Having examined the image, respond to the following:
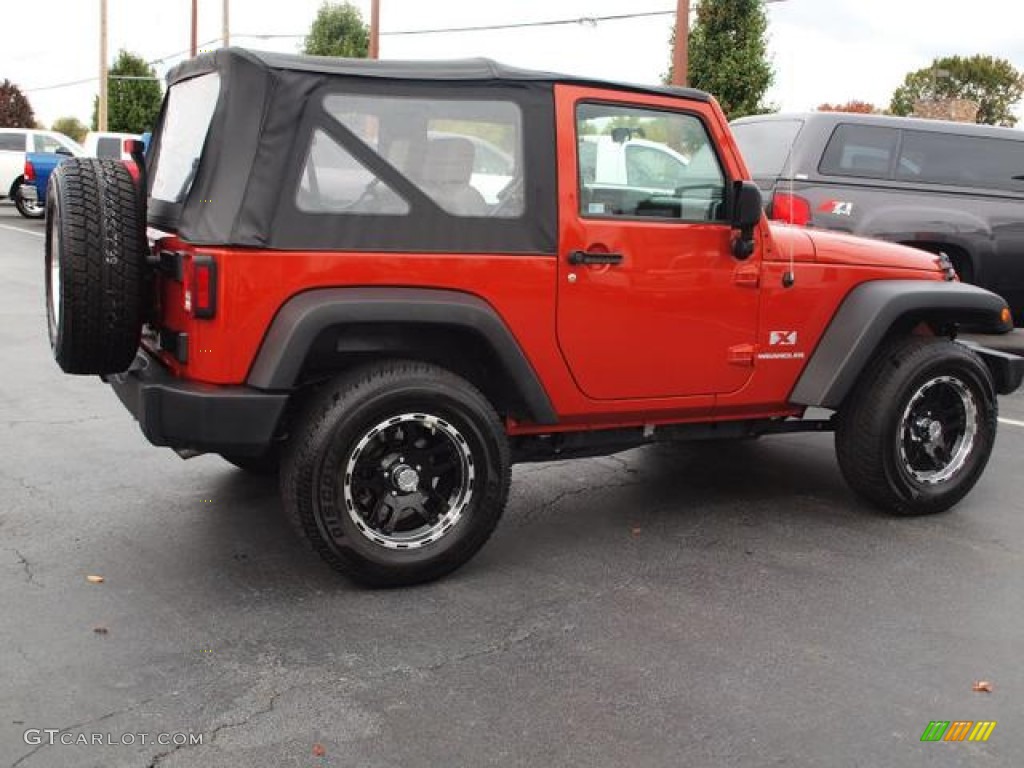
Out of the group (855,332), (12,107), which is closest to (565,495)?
(855,332)

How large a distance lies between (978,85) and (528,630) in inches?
2823

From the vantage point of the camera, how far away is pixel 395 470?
12.8 feet

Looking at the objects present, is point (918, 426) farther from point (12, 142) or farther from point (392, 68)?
point (12, 142)

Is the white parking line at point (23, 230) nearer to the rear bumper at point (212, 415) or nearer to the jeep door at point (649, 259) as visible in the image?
the rear bumper at point (212, 415)

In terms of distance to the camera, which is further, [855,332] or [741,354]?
[855,332]

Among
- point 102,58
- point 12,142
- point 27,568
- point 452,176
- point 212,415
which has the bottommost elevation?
point 27,568

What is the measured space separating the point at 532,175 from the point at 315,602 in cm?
179

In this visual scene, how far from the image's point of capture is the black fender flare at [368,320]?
11.9 feet

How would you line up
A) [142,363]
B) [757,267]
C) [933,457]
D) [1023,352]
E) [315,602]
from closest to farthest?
[315,602] → [142,363] → [757,267] → [933,457] → [1023,352]

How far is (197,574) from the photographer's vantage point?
407cm

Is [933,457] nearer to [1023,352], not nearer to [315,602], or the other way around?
[315,602]

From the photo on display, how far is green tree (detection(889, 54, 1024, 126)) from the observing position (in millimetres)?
65312

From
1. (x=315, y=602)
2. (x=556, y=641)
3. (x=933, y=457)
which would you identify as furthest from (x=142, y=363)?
(x=933, y=457)

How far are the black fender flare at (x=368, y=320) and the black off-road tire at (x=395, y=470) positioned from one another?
0.19 metres
